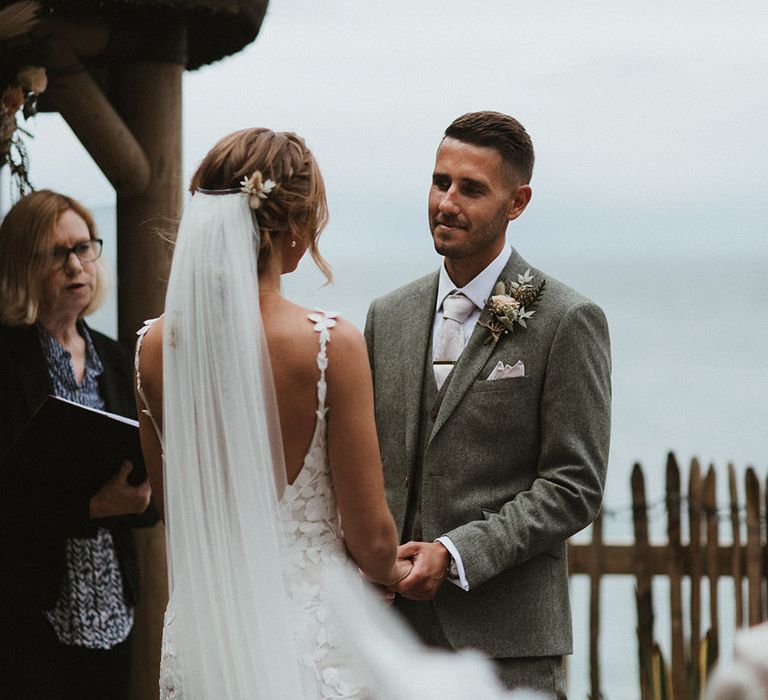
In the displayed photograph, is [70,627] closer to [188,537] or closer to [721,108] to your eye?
[188,537]

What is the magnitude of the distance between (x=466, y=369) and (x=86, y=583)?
1296 millimetres

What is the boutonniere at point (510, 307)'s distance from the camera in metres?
2.86

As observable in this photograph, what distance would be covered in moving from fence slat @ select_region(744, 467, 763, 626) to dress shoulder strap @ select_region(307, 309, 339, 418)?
3328 mm

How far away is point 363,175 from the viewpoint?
9789mm

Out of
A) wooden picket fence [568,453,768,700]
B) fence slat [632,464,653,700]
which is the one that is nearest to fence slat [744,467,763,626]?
wooden picket fence [568,453,768,700]

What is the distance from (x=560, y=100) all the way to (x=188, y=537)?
1471 cm

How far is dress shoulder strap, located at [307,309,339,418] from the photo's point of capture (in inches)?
87.9

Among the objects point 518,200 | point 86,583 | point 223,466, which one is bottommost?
point 86,583

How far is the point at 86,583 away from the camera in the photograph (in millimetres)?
3375

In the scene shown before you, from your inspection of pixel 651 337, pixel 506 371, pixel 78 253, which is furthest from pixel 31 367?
pixel 651 337

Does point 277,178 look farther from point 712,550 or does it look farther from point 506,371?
point 712,550

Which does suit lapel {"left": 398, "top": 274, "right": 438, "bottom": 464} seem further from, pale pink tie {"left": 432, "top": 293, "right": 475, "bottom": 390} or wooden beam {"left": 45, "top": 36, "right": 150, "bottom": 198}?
wooden beam {"left": 45, "top": 36, "right": 150, "bottom": 198}

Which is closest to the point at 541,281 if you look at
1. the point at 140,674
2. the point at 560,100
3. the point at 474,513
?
the point at 474,513

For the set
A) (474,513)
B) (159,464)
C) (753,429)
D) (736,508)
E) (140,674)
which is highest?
(159,464)
